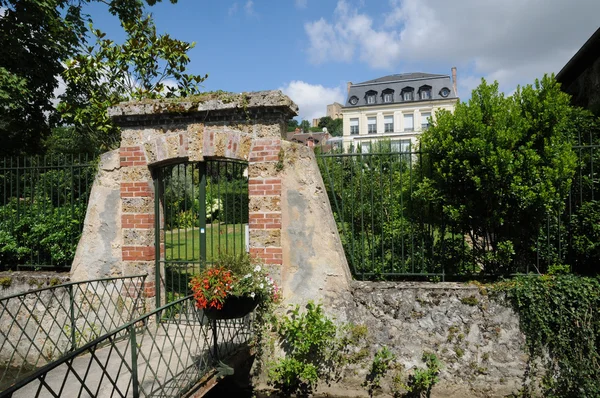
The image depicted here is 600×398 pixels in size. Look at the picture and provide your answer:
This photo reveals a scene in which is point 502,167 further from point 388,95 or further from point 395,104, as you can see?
point 388,95

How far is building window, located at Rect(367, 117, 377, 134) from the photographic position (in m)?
45.5

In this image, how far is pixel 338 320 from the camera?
5238 mm

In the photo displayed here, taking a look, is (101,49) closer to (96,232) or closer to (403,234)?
(96,232)

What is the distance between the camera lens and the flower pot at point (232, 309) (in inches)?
179

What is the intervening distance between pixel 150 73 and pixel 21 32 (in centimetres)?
303

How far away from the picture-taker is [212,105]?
5547 mm

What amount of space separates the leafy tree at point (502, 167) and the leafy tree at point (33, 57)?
27.6ft

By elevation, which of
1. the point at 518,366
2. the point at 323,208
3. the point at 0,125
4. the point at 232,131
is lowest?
the point at 518,366

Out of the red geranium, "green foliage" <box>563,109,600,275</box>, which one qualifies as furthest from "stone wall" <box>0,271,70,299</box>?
"green foliage" <box>563,109,600,275</box>

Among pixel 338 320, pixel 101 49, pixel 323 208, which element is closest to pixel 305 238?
pixel 323 208

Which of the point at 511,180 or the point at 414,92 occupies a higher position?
the point at 414,92

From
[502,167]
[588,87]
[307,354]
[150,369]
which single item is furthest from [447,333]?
[588,87]

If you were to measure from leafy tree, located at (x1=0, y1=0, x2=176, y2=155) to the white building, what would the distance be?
34020 millimetres

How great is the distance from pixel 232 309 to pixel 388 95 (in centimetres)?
4475
